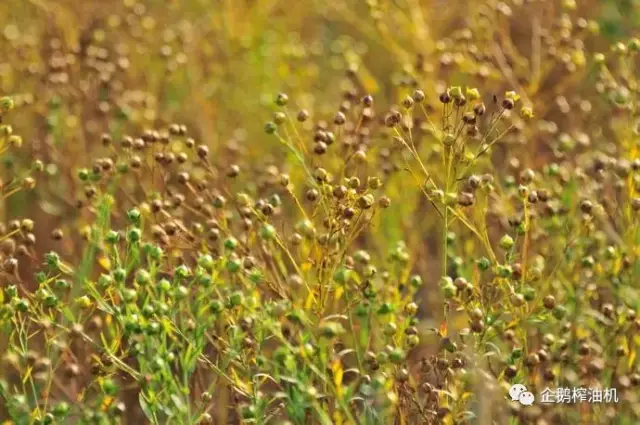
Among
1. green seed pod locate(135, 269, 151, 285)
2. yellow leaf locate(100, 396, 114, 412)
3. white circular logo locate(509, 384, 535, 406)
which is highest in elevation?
green seed pod locate(135, 269, 151, 285)

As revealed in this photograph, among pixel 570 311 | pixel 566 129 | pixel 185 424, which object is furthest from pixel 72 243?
pixel 566 129

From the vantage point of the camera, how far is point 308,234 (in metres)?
2.02

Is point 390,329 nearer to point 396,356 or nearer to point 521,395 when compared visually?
point 396,356

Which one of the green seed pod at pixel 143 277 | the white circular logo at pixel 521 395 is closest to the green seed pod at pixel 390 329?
the white circular logo at pixel 521 395

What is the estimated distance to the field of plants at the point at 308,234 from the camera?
2.04 m

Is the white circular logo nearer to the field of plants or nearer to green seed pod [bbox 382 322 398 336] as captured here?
the field of plants

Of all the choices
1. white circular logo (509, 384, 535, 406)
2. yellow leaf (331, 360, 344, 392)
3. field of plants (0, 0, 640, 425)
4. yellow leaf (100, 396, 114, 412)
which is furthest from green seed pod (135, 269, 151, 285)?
white circular logo (509, 384, 535, 406)

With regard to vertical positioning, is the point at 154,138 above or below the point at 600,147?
above

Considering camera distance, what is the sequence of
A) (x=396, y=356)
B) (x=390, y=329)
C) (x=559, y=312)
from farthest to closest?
(x=559, y=312) → (x=390, y=329) → (x=396, y=356)

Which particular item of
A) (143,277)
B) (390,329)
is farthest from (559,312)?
(143,277)

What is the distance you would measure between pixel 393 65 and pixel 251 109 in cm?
85

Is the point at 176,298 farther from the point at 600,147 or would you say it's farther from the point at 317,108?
the point at 317,108

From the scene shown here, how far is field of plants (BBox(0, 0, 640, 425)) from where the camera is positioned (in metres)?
2.04

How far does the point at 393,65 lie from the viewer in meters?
4.72
